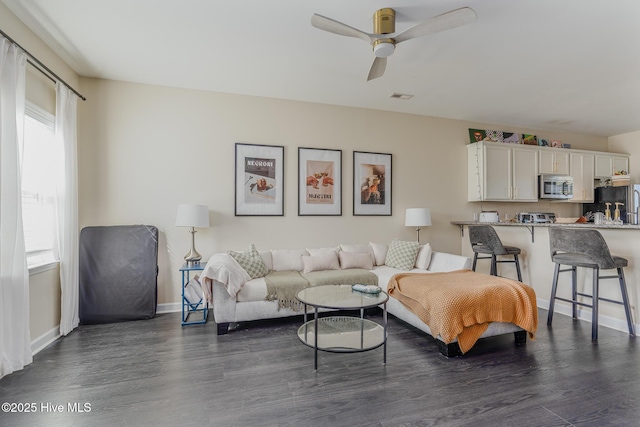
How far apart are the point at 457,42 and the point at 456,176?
2.64 m

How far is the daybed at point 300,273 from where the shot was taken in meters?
3.00

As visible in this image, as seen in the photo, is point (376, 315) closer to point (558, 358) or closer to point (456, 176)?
point (558, 358)

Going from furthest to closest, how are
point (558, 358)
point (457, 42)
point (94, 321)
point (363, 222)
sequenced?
point (363, 222) < point (94, 321) < point (457, 42) < point (558, 358)

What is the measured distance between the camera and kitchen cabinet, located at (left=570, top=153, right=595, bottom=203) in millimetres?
5426

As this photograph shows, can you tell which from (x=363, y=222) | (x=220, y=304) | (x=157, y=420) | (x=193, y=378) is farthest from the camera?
(x=363, y=222)

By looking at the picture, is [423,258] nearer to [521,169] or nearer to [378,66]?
[378,66]

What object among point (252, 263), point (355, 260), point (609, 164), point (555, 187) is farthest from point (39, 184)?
point (609, 164)

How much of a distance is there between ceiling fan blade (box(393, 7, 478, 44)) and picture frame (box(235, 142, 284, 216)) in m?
2.27

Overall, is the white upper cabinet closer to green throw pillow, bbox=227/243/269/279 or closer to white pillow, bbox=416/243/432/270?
white pillow, bbox=416/243/432/270

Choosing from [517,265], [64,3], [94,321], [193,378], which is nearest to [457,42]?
[517,265]

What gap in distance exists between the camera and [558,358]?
8.20ft

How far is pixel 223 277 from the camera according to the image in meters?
2.98

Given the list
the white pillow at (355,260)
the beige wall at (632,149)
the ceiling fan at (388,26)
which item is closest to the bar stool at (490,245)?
the white pillow at (355,260)

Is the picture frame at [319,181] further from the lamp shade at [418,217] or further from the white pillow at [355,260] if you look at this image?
the lamp shade at [418,217]
